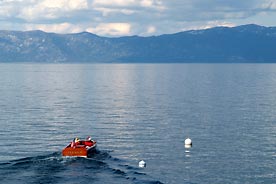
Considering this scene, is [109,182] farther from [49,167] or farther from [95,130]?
[95,130]

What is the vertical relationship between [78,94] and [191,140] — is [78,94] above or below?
above

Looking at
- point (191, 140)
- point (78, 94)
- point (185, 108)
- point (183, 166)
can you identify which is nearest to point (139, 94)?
point (78, 94)

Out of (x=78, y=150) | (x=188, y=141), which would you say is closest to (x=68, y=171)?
(x=78, y=150)

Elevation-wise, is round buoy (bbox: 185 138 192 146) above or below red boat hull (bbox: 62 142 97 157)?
above

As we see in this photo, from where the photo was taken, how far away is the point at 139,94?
17750cm

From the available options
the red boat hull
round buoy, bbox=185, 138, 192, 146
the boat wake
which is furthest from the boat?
round buoy, bbox=185, 138, 192, 146

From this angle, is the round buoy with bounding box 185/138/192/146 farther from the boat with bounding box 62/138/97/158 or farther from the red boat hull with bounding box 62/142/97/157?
the red boat hull with bounding box 62/142/97/157

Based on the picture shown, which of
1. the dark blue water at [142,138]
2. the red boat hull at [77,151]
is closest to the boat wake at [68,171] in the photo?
the dark blue water at [142,138]

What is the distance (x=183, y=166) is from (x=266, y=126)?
37459mm

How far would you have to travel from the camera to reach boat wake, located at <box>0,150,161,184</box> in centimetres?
6203

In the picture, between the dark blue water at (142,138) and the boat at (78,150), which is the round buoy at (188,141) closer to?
the dark blue water at (142,138)

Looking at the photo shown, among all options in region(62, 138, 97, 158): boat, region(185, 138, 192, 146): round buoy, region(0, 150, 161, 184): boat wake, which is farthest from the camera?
region(185, 138, 192, 146): round buoy

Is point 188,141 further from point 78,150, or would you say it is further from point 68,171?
point 68,171

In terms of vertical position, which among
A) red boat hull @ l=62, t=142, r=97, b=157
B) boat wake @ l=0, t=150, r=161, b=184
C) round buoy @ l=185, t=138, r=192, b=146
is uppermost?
round buoy @ l=185, t=138, r=192, b=146
